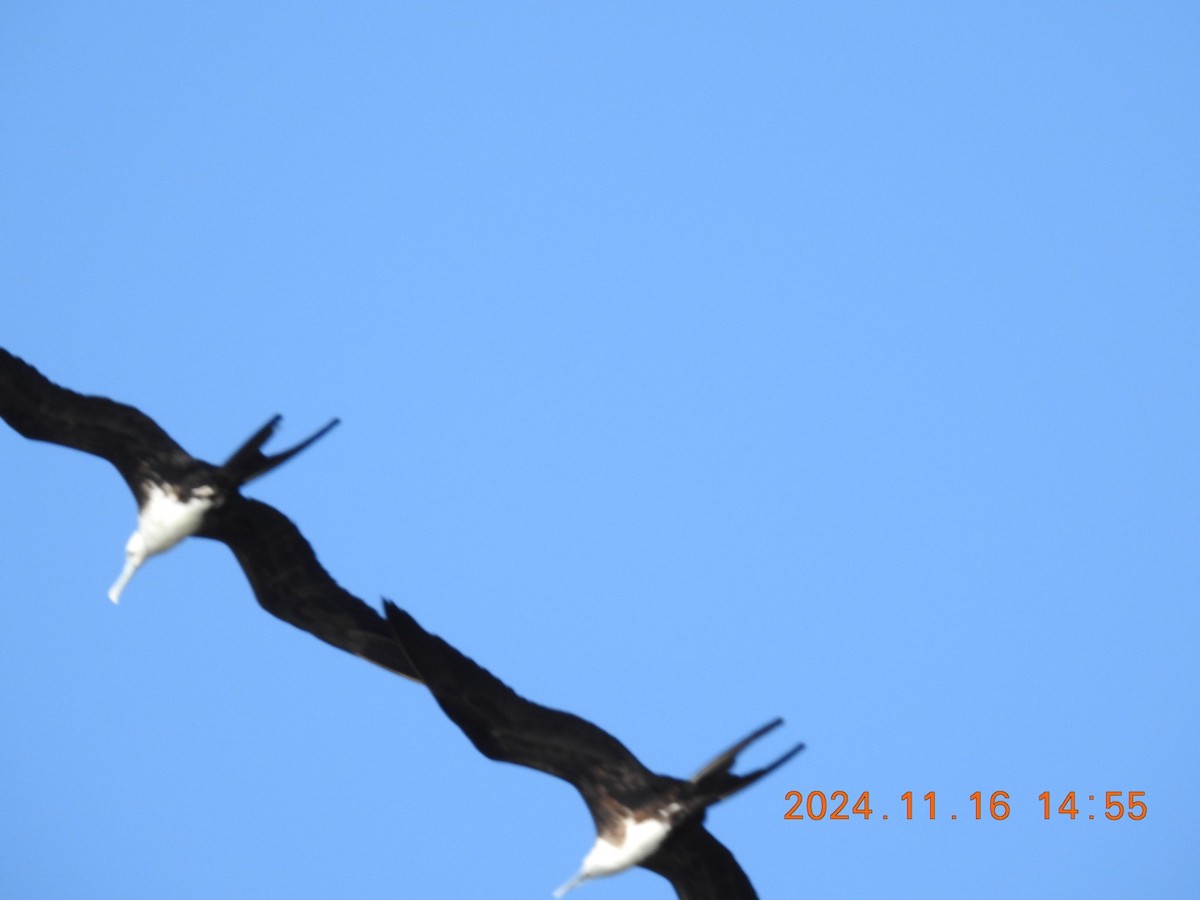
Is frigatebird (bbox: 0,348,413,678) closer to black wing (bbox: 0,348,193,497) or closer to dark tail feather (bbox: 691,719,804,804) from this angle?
black wing (bbox: 0,348,193,497)

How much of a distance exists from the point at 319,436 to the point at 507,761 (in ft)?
15.2

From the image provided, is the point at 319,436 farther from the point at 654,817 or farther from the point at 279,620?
the point at 654,817

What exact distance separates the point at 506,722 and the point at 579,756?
970mm

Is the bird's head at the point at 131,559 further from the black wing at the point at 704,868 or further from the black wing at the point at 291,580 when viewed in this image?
the black wing at the point at 704,868

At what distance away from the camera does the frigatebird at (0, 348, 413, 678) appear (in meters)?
29.0

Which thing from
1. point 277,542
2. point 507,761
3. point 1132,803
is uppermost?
point 1132,803

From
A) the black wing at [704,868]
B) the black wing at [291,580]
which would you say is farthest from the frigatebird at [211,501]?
the black wing at [704,868]

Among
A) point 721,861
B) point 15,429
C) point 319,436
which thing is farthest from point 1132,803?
point 15,429

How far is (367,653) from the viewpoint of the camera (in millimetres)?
28688

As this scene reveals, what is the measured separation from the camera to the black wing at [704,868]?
87.4ft

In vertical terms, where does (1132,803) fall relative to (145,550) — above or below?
above

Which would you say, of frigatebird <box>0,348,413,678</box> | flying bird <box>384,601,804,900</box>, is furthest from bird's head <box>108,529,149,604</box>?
flying bird <box>384,601,804,900</box>

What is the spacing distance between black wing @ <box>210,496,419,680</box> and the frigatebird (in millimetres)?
13

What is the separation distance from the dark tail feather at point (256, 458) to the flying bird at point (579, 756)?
3.13 m
